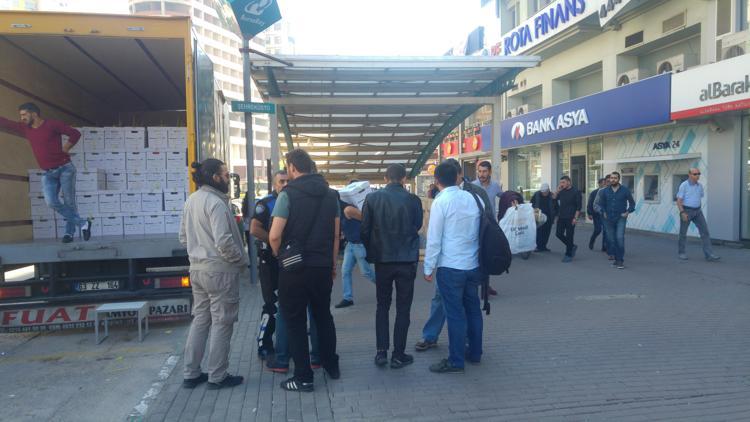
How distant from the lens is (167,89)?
886 centimetres

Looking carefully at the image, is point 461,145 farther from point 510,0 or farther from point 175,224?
point 175,224

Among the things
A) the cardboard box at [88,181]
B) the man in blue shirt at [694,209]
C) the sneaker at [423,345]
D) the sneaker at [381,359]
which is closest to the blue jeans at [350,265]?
the sneaker at [423,345]

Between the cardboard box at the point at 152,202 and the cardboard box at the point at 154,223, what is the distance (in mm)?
76

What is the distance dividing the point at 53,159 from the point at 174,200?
1387 millimetres

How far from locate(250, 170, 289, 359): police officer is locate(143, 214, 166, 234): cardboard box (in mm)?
2430

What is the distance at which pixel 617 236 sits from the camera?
9703mm

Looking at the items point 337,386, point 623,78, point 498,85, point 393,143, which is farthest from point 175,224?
point 623,78

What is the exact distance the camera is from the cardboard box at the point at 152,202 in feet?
22.0

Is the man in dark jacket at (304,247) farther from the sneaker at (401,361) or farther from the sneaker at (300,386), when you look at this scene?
the sneaker at (401,361)

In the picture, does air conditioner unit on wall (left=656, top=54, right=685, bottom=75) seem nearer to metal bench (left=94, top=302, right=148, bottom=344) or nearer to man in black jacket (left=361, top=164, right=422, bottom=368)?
man in black jacket (left=361, top=164, right=422, bottom=368)

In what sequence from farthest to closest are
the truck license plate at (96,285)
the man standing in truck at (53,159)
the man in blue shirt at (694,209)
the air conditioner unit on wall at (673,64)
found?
1. the air conditioner unit on wall at (673,64)
2. the man in blue shirt at (694,209)
3. the man standing in truck at (53,159)
4. the truck license plate at (96,285)

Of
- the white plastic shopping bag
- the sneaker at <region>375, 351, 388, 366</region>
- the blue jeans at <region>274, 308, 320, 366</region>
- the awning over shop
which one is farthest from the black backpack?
the awning over shop

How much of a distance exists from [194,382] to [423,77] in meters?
7.57

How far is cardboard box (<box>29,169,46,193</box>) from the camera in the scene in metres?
6.41
